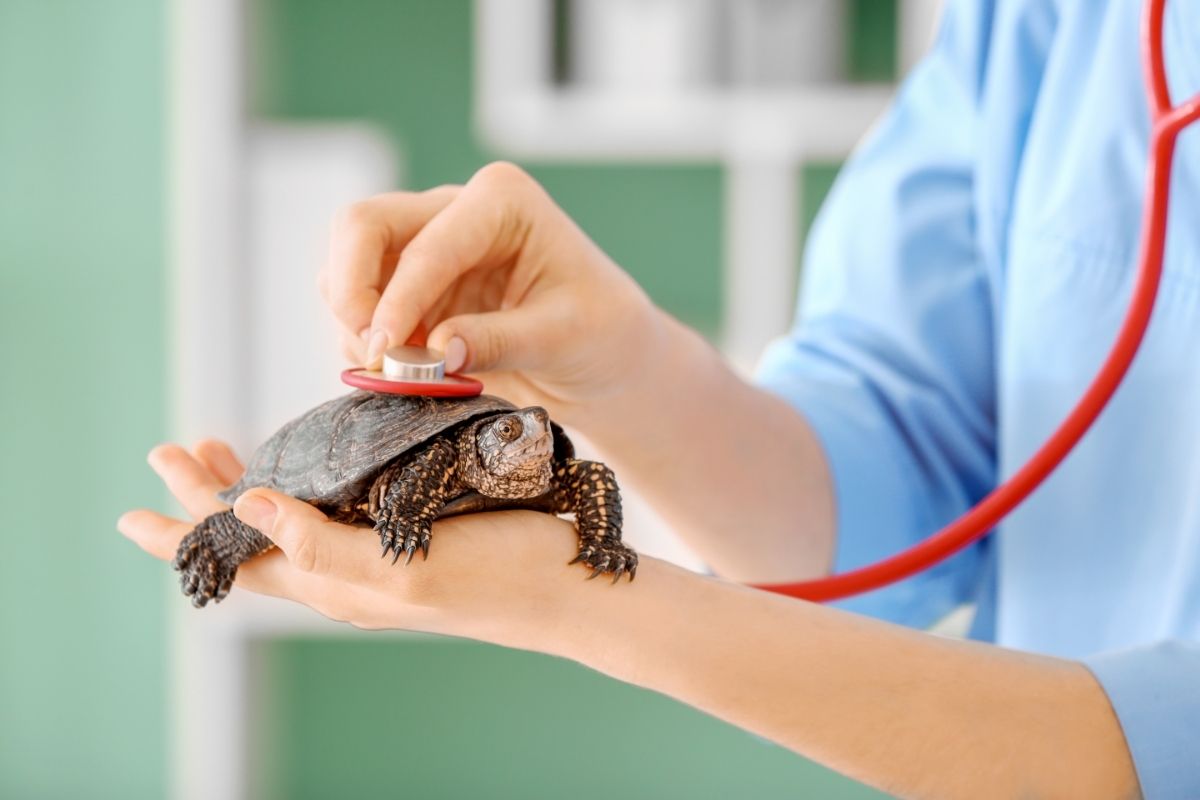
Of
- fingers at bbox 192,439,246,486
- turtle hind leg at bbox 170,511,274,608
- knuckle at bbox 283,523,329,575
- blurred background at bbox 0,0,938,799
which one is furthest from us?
blurred background at bbox 0,0,938,799

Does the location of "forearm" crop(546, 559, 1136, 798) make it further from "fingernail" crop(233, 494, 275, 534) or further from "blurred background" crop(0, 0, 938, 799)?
"blurred background" crop(0, 0, 938, 799)

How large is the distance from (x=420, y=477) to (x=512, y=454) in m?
0.05

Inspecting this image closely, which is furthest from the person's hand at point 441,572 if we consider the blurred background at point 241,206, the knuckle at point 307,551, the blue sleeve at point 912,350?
the blurred background at point 241,206

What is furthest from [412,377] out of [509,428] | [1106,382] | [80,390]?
[80,390]

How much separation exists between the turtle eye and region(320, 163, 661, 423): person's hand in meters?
0.05

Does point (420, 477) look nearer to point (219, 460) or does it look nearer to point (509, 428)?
point (509, 428)

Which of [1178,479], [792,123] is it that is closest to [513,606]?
[1178,479]

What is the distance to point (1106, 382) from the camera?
0.70 metres

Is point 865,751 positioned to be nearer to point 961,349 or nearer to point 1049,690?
point 1049,690

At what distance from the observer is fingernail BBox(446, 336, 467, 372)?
0.65 metres

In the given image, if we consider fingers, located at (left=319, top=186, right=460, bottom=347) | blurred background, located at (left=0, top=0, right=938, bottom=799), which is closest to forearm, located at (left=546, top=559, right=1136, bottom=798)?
fingers, located at (left=319, top=186, right=460, bottom=347)

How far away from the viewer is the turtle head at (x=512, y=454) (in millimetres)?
612

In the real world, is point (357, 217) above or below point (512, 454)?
above

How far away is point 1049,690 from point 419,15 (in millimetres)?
1544
